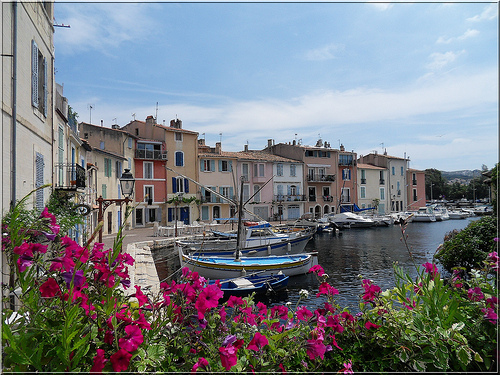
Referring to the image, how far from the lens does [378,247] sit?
91.2 ft

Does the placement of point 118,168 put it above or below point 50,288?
above

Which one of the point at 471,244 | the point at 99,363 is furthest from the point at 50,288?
the point at 471,244

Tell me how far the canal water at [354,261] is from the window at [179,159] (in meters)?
16.2

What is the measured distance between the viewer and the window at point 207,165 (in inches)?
1587

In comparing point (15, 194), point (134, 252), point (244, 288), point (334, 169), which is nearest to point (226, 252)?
point (134, 252)

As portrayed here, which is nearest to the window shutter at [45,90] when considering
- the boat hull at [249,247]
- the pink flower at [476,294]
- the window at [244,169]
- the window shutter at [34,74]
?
→ the window shutter at [34,74]

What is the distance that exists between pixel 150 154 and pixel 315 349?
36.2 metres

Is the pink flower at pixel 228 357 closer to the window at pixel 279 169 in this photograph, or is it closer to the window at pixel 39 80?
the window at pixel 39 80

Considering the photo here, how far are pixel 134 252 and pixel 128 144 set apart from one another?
55.1 feet

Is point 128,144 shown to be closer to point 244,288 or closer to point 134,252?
point 134,252

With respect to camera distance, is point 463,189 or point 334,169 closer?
point 334,169

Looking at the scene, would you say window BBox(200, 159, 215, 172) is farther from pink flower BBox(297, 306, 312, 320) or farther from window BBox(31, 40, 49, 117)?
pink flower BBox(297, 306, 312, 320)

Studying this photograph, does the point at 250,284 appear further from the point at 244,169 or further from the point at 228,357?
the point at 244,169

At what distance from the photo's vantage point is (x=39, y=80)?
363 inches
